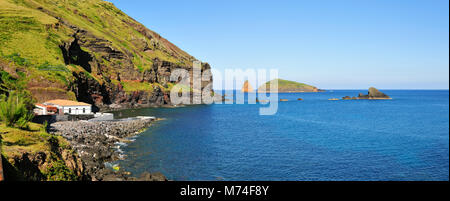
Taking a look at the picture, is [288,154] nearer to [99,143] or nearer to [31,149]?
[99,143]

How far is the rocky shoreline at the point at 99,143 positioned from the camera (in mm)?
27109

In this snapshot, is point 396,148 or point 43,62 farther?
point 43,62

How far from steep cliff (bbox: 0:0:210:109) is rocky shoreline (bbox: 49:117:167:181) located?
29.8 metres

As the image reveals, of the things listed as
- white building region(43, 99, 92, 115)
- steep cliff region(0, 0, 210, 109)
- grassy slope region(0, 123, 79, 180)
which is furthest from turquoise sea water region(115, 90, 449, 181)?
steep cliff region(0, 0, 210, 109)

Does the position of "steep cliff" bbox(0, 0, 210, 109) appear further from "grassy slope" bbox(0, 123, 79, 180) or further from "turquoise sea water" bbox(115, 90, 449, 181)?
"grassy slope" bbox(0, 123, 79, 180)

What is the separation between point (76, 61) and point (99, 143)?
76.0 m

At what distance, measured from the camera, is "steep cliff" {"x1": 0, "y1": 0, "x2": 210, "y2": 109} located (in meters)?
76.2

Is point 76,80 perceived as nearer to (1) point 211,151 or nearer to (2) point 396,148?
(1) point 211,151

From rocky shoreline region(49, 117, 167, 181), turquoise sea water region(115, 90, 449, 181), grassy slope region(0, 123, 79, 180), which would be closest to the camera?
grassy slope region(0, 123, 79, 180)

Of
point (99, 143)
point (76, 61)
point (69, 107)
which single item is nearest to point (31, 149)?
point (99, 143)
